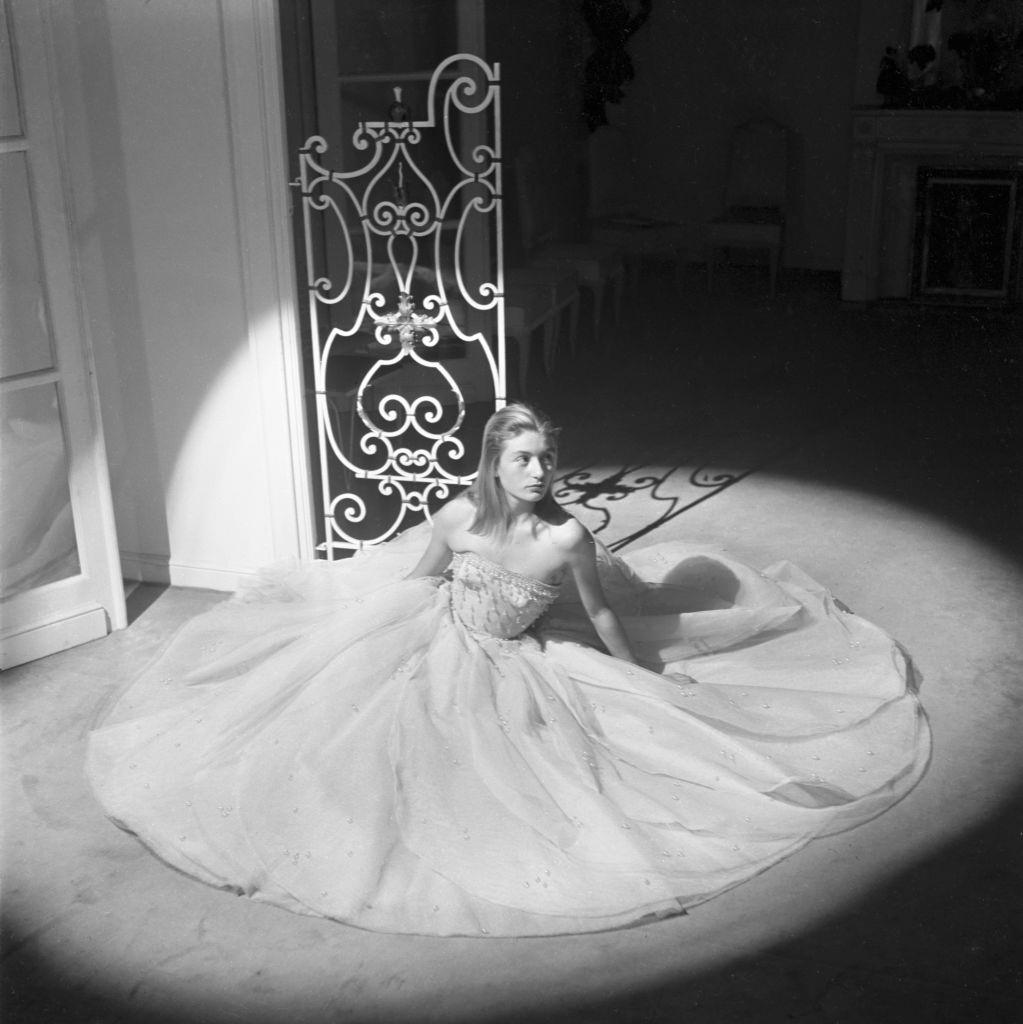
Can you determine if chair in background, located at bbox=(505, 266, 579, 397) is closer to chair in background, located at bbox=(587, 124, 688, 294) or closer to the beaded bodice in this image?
chair in background, located at bbox=(587, 124, 688, 294)

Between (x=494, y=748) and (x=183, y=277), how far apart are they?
203 centimetres

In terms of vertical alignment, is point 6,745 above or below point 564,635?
below

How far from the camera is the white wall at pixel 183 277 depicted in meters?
4.12

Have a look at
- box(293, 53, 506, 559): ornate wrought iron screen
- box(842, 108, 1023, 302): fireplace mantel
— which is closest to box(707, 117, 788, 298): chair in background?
box(842, 108, 1023, 302): fireplace mantel

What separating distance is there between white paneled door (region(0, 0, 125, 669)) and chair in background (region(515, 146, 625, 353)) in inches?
156

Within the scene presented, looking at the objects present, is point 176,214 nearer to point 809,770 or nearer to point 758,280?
point 809,770

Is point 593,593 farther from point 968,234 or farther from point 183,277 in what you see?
point 968,234

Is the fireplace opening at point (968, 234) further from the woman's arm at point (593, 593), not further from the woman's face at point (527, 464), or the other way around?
the woman's face at point (527, 464)

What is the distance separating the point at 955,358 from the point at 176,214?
16.0 feet

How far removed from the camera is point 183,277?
14.3 ft

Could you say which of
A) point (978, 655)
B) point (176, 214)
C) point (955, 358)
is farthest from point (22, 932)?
point (955, 358)

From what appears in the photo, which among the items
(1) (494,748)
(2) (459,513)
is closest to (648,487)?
(2) (459,513)

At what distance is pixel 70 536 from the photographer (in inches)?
168

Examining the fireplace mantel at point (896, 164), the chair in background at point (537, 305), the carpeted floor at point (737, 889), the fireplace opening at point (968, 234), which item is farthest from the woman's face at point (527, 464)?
the fireplace opening at point (968, 234)
